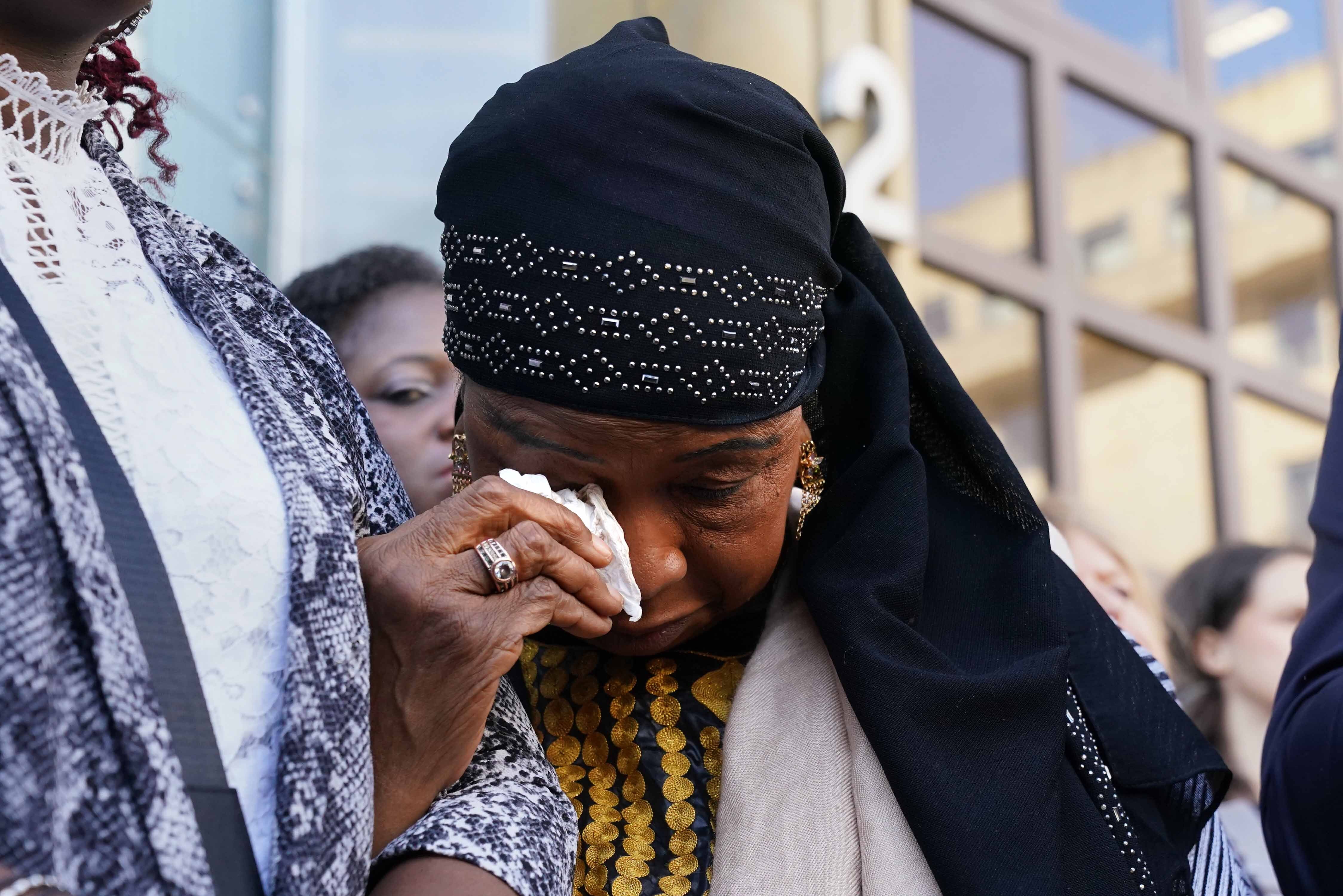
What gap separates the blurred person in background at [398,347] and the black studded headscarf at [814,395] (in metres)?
0.79

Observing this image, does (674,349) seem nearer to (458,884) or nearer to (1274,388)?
(458,884)

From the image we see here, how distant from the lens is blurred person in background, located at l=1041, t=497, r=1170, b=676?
154 inches

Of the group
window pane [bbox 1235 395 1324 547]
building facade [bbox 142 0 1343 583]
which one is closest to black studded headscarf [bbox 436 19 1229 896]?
building facade [bbox 142 0 1343 583]

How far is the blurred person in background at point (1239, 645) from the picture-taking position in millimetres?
4234

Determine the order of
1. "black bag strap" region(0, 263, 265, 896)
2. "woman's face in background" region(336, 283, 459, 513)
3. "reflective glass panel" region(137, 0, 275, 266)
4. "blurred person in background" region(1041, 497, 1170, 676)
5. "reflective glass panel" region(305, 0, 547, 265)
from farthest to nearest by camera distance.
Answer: "reflective glass panel" region(305, 0, 547, 265) → "blurred person in background" region(1041, 497, 1170, 676) → "reflective glass panel" region(137, 0, 275, 266) → "woman's face in background" region(336, 283, 459, 513) → "black bag strap" region(0, 263, 265, 896)

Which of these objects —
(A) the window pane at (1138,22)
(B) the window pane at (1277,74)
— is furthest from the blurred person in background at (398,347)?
(B) the window pane at (1277,74)

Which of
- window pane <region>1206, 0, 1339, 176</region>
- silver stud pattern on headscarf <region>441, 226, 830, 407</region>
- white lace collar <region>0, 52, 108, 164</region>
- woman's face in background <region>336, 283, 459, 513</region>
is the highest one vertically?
window pane <region>1206, 0, 1339, 176</region>

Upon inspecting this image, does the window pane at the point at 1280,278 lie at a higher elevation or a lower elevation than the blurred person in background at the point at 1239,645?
higher

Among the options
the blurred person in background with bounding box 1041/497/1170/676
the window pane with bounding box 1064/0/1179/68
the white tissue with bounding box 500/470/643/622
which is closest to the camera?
the white tissue with bounding box 500/470/643/622

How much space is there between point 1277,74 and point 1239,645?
21.5ft

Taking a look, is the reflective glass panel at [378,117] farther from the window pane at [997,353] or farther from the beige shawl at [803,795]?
the beige shawl at [803,795]

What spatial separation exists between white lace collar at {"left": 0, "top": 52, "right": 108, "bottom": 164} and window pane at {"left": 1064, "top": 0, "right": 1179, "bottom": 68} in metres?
7.80

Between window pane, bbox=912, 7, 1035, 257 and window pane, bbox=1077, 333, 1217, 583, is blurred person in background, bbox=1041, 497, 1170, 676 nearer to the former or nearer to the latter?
window pane, bbox=912, 7, 1035, 257

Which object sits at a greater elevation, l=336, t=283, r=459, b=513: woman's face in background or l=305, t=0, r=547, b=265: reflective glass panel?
l=305, t=0, r=547, b=265: reflective glass panel
